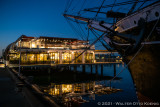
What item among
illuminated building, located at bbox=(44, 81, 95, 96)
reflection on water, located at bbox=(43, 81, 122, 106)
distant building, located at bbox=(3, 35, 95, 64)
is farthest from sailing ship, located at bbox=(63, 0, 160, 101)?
distant building, located at bbox=(3, 35, 95, 64)

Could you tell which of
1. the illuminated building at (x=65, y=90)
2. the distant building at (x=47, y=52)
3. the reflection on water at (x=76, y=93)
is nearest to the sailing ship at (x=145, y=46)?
the reflection on water at (x=76, y=93)

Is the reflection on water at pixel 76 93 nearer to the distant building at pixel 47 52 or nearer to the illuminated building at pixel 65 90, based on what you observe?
the illuminated building at pixel 65 90

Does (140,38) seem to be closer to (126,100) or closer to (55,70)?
(126,100)

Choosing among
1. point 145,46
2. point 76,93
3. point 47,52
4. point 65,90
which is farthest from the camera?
point 47,52

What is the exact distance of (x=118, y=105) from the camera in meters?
11.6

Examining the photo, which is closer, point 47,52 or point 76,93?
point 76,93

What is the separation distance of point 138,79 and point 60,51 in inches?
805

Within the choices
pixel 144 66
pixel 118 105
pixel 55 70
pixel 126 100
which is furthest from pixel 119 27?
pixel 55 70

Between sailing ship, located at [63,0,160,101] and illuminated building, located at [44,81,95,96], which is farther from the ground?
sailing ship, located at [63,0,160,101]

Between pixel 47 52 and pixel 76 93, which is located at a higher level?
pixel 47 52

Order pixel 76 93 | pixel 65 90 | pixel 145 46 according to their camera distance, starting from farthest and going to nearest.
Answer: pixel 65 90 < pixel 76 93 < pixel 145 46

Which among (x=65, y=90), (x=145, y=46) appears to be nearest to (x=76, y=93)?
(x=65, y=90)

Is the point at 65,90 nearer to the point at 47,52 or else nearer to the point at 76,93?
the point at 76,93

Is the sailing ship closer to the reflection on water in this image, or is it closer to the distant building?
the reflection on water
